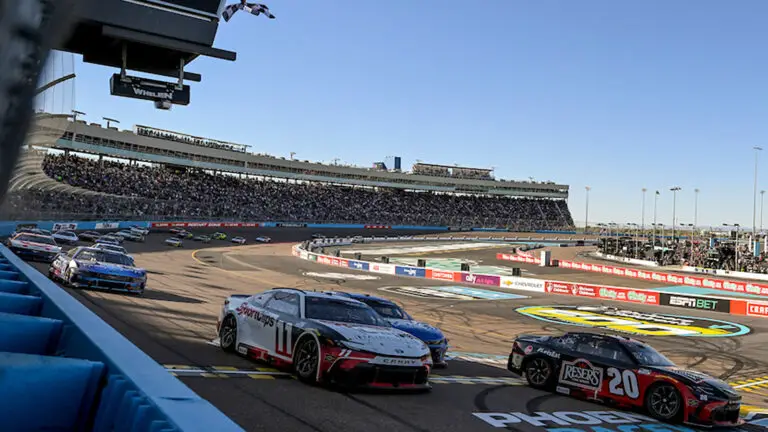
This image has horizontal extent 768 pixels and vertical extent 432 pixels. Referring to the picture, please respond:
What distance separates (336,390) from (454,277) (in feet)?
94.2

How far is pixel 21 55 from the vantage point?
4.98 ft

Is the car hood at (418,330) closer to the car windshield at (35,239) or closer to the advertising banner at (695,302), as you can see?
the car windshield at (35,239)

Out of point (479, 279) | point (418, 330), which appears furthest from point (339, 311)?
point (479, 279)

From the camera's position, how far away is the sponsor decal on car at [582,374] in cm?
1031

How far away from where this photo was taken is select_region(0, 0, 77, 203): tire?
4.76 ft

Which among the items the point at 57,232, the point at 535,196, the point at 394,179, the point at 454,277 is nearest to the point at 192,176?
the point at 394,179

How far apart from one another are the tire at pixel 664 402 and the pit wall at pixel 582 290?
61.7ft

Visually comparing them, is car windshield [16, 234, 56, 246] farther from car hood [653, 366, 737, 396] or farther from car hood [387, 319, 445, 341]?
car hood [653, 366, 737, 396]

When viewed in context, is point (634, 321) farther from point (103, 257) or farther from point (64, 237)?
point (64, 237)

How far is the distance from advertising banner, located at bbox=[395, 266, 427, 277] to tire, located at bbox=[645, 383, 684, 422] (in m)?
29.0

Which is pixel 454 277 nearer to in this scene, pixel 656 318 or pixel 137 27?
pixel 656 318

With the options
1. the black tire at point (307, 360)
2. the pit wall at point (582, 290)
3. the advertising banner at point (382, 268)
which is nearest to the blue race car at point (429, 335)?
the black tire at point (307, 360)

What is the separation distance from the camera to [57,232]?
3816 centimetres

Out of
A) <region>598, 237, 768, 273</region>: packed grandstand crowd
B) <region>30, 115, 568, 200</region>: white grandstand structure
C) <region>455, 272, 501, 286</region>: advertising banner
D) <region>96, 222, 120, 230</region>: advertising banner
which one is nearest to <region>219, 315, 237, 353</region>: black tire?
<region>455, 272, 501, 286</region>: advertising banner
